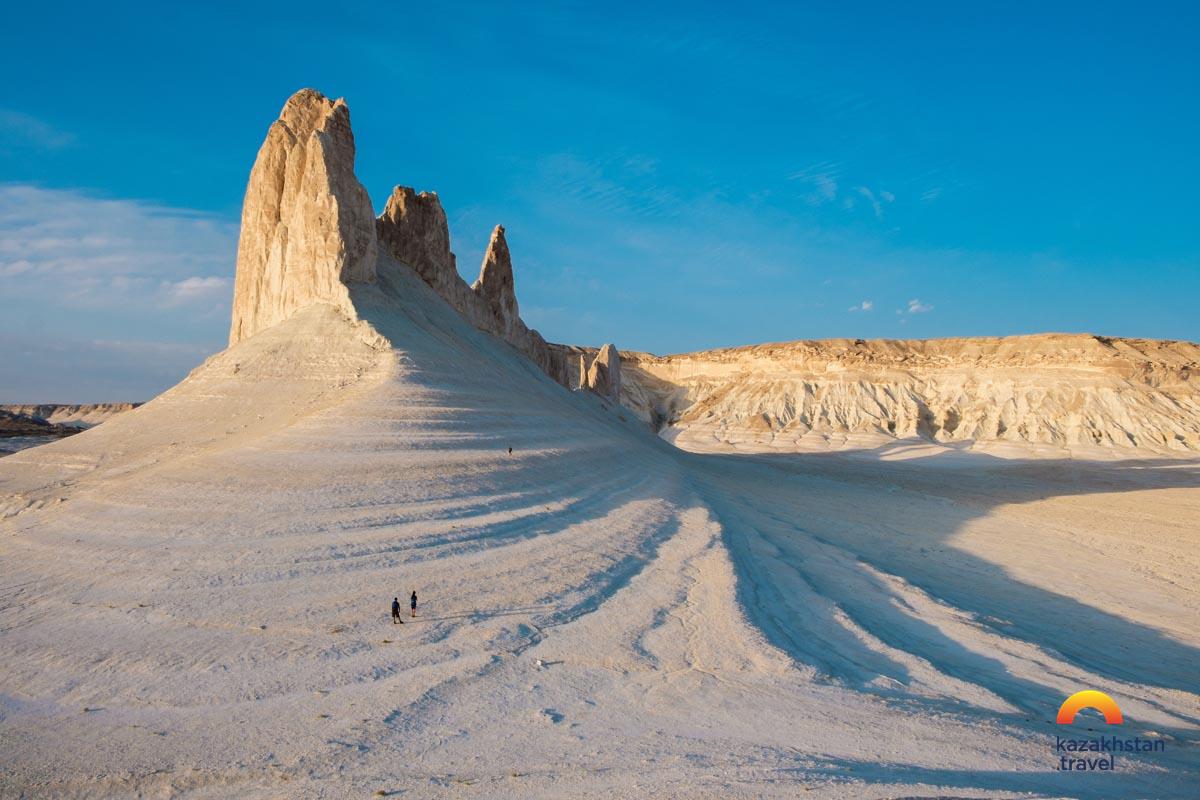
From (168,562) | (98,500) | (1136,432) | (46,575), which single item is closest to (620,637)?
(168,562)

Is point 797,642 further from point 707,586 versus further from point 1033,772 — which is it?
point 1033,772

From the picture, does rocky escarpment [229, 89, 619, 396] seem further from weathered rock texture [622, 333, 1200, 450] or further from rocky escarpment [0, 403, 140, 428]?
rocky escarpment [0, 403, 140, 428]

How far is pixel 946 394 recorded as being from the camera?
77.0 m

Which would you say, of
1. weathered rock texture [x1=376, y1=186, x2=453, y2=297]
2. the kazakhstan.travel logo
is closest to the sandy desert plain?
the kazakhstan.travel logo

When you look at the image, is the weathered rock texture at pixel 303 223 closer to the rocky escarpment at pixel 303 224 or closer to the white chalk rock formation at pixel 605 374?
the rocky escarpment at pixel 303 224

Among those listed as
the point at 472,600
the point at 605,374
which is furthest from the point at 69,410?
the point at 472,600

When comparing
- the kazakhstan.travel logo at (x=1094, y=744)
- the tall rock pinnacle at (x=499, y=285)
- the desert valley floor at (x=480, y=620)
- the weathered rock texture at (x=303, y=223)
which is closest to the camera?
the desert valley floor at (x=480, y=620)

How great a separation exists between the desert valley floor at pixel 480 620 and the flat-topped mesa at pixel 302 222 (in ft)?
5.11

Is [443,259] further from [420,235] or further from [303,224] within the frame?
[303,224]

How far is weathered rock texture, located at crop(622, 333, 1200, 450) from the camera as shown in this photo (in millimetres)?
67562

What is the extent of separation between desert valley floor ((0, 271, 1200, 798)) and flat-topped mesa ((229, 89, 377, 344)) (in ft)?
5.11

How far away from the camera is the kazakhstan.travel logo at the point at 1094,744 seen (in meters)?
8.12

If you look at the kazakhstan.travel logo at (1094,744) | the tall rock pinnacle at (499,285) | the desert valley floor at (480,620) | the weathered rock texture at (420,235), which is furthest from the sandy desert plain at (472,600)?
the tall rock pinnacle at (499,285)

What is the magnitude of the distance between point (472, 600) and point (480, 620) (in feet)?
2.74
